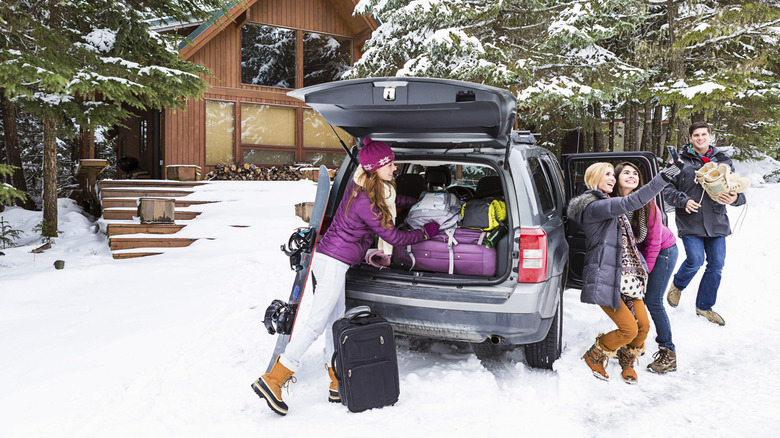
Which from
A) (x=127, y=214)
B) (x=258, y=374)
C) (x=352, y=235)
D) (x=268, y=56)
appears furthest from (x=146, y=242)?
(x=268, y=56)

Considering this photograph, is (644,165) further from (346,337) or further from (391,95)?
(346,337)

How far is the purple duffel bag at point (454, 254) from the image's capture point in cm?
345

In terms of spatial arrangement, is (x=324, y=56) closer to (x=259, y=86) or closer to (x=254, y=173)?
(x=259, y=86)

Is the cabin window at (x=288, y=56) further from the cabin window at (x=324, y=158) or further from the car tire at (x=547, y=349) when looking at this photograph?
the car tire at (x=547, y=349)

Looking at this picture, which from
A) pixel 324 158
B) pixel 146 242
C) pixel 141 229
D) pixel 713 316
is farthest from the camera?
pixel 324 158

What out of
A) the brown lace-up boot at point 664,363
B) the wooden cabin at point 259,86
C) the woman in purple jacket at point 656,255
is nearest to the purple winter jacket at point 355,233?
the woman in purple jacket at point 656,255

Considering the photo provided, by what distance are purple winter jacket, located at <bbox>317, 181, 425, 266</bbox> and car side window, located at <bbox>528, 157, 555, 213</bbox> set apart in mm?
1069

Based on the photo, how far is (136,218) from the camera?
9.84 metres

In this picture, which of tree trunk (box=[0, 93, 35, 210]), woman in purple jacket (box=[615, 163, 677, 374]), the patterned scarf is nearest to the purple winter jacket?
the patterned scarf

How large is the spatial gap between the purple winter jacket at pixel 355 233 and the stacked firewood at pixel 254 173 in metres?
11.0

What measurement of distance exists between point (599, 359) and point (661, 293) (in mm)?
727

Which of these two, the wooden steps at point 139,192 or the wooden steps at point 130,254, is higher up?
the wooden steps at point 139,192

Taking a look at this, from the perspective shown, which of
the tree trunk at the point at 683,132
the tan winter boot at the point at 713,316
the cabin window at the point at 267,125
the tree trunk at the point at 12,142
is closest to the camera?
the tan winter boot at the point at 713,316

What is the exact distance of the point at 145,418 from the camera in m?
2.94
